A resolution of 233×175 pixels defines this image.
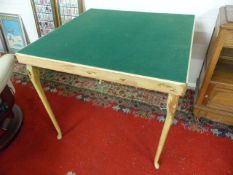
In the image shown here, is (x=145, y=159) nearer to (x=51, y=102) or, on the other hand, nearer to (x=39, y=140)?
(x=39, y=140)

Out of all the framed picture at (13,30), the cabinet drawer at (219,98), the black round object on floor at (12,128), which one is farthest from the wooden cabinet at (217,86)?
the framed picture at (13,30)

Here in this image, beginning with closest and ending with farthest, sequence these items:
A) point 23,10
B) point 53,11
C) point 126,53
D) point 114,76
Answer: point 114,76, point 126,53, point 53,11, point 23,10

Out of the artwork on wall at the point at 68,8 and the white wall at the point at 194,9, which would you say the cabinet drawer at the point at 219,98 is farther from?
the artwork on wall at the point at 68,8

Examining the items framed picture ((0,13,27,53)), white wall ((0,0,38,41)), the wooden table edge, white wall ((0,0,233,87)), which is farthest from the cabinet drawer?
framed picture ((0,13,27,53))

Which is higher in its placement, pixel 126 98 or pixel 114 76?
pixel 114 76

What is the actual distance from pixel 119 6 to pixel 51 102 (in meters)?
1.06

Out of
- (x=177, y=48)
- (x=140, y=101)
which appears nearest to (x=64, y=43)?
(x=177, y=48)

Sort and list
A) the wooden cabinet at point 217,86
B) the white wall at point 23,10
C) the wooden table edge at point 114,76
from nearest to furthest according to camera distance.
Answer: the wooden table edge at point 114,76, the wooden cabinet at point 217,86, the white wall at point 23,10

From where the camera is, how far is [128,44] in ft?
3.67

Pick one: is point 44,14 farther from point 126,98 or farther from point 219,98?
point 219,98

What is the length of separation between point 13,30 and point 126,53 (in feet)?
6.19

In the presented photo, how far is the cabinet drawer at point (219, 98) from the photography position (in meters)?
1.40

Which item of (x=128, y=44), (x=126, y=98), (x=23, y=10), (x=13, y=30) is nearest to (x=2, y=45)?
(x=13, y=30)

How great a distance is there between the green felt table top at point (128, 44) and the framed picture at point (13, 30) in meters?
1.18
